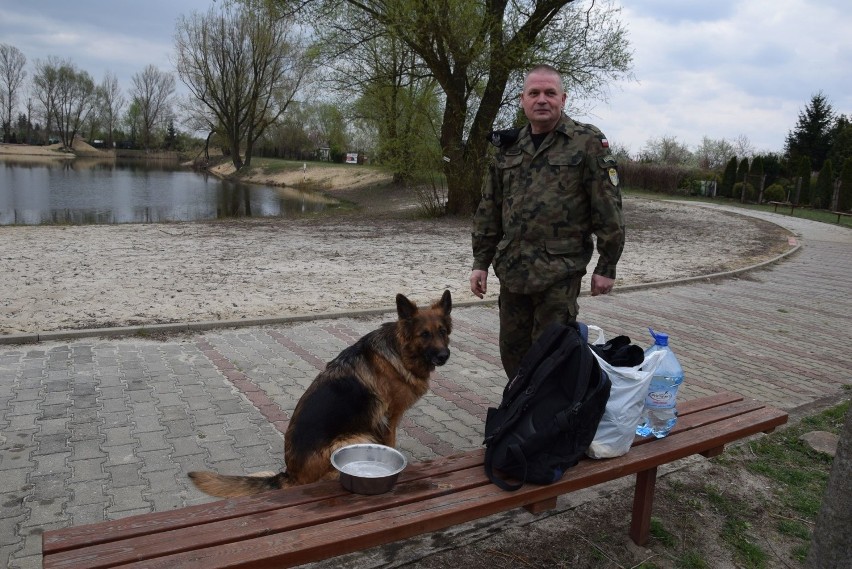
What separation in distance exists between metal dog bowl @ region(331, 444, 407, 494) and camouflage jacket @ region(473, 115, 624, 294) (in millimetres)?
1425

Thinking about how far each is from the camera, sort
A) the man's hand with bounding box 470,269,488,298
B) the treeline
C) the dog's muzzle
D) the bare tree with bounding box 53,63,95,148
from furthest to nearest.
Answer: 1. the bare tree with bounding box 53,63,95,148
2. the treeline
3. the man's hand with bounding box 470,269,488,298
4. the dog's muzzle

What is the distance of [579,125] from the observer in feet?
11.7

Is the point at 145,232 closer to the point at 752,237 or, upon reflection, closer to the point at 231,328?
the point at 231,328

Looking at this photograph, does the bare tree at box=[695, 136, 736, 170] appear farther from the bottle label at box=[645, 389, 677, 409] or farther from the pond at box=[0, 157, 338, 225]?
the bottle label at box=[645, 389, 677, 409]

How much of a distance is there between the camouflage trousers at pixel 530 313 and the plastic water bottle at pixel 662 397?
559 millimetres

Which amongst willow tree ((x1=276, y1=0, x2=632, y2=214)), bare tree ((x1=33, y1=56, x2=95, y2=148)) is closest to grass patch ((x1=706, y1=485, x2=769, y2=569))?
willow tree ((x1=276, y1=0, x2=632, y2=214))

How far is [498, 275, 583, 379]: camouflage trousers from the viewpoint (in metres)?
3.67

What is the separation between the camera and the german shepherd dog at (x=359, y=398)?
301cm

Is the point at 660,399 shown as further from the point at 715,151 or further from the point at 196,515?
the point at 715,151

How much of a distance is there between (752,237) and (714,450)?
18.9 m

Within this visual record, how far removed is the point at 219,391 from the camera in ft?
16.9

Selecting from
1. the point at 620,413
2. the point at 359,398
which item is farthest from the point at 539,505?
the point at 359,398

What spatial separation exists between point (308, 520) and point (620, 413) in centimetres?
155

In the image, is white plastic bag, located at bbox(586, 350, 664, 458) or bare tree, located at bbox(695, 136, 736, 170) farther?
bare tree, located at bbox(695, 136, 736, 170)
